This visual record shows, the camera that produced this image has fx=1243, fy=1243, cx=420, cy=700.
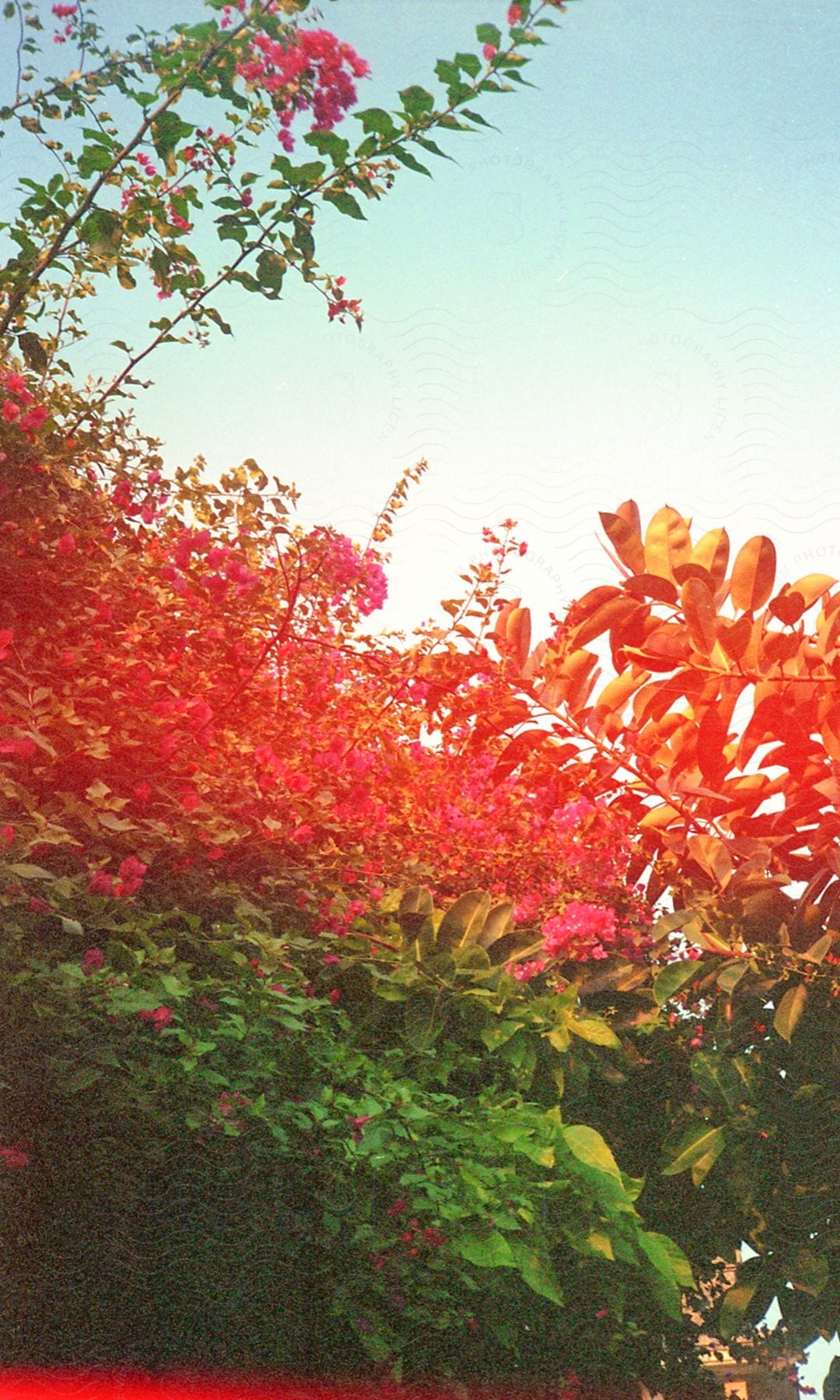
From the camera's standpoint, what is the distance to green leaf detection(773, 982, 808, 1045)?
11.5 ft

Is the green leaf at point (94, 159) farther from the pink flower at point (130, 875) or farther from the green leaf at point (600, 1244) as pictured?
the green leaf at point (600, 1244)

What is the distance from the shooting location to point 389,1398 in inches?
113

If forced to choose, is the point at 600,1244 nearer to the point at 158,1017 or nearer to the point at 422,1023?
the point at 422,1023

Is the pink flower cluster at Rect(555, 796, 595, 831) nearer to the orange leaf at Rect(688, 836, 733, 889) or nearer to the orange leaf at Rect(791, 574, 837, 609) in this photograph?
the orange leaf at Rect(688, 836, 733, 889)

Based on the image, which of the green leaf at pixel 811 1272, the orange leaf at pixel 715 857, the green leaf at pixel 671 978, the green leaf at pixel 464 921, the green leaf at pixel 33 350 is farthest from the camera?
the orange leaf at pixel 715 857

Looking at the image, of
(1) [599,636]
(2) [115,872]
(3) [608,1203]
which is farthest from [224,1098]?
(1) [599,636]

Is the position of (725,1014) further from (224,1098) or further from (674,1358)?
(224,1098)

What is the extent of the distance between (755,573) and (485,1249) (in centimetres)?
235

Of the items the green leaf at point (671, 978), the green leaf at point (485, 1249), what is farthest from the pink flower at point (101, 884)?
the green leaf at point (671, 978)

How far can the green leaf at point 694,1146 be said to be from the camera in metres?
3.52

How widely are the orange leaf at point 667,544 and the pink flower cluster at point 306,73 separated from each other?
6.39 ft

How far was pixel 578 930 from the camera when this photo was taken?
134 inches

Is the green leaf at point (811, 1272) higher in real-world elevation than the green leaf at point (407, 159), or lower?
lower

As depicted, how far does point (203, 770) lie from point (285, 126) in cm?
152
